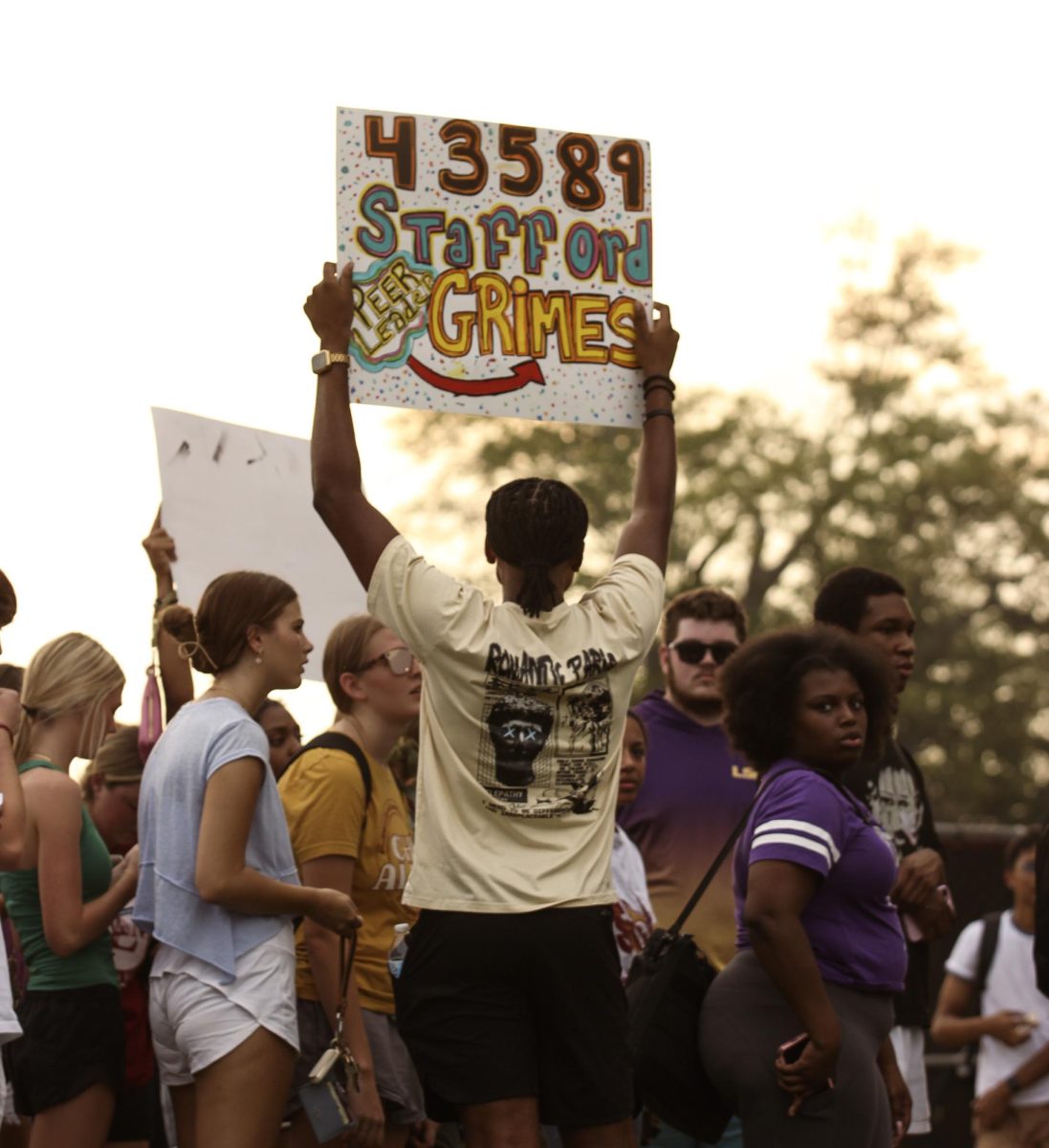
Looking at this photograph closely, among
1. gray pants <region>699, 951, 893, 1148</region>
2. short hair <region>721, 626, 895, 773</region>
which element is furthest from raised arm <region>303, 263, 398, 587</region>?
gray pants <region>699, 951, 893, 1148</region>

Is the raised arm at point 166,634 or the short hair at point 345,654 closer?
the short hair at point 345,654

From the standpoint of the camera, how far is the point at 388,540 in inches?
154

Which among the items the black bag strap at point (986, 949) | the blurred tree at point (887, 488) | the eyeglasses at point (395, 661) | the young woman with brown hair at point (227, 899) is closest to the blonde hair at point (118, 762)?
the eyeglasses at point (395, 661)

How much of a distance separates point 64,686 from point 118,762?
42.4 inches

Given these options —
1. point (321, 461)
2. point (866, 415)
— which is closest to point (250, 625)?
point (321, 461)

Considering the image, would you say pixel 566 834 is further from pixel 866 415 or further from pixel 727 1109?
pixel 866 415

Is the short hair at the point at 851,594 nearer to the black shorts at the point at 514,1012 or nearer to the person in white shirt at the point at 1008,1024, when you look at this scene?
the black shorts at the point at 514,1012

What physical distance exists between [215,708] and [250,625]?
0.23 m

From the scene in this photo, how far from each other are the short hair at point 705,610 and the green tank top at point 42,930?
2426 mm

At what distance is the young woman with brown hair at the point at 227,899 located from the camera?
4.29 m

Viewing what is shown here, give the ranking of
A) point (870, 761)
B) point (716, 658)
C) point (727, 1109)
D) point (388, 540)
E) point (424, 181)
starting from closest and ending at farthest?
1. point (388, 540)
2. point (424, 181)
3. point (727, 1109)
4. point (870, 761)
5. point (716, 658)

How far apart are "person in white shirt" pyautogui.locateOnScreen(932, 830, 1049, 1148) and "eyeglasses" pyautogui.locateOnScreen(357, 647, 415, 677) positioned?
160 inches

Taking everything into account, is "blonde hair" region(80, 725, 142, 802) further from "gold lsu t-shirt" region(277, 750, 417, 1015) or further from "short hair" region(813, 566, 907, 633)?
"short hair" region(813, 566, 907, 633)

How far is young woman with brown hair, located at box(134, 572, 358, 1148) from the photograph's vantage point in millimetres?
4293
